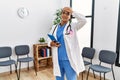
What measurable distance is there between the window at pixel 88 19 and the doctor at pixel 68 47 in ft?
5.35

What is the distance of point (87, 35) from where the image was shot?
425 centimetres

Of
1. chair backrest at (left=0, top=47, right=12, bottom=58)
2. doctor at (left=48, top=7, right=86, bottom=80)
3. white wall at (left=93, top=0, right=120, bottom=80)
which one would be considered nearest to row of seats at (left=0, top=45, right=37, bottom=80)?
chair backrest at (left=0, top=47, right=12, bottom=58)

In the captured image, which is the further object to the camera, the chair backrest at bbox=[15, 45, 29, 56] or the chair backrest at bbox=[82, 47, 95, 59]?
the chair backrest at bbox=[15, 45, 29, 56]

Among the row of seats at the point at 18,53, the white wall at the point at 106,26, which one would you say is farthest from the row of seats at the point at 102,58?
the row of seats at the point at 18,53

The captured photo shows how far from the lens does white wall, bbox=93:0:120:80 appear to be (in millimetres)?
3381

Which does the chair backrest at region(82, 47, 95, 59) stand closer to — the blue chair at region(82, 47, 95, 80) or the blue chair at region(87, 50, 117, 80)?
the blue chair at region(82, 47, 95, 80)

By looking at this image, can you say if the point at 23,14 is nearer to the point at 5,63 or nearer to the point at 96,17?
the point at 5,63

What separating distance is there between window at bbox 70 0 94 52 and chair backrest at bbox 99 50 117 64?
0.53m

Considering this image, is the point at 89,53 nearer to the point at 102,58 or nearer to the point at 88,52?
the point at 88,52

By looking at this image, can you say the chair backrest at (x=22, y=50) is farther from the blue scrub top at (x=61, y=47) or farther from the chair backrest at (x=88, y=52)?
the blue scrub top at (x=61, y=47)

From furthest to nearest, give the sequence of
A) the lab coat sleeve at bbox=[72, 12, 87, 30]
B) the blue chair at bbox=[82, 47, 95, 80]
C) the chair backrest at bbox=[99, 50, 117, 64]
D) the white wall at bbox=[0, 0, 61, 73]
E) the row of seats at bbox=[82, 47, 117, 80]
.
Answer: the white wall at bbox=[0, 0, 61, 73] → the blue chair at bbox=[82, 47, 95, 80] → the chair backrest at bbox=[99, 50, 117, 64] → the row of seats at bbox=[82, 47, 117, 80] → the lab coat sleeve at bbox=[72, 12, 87, 30]

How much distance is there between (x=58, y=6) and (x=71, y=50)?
277 centimetres

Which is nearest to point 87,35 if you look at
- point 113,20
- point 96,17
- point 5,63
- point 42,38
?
point 96,17

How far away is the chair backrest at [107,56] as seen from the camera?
325 cm
